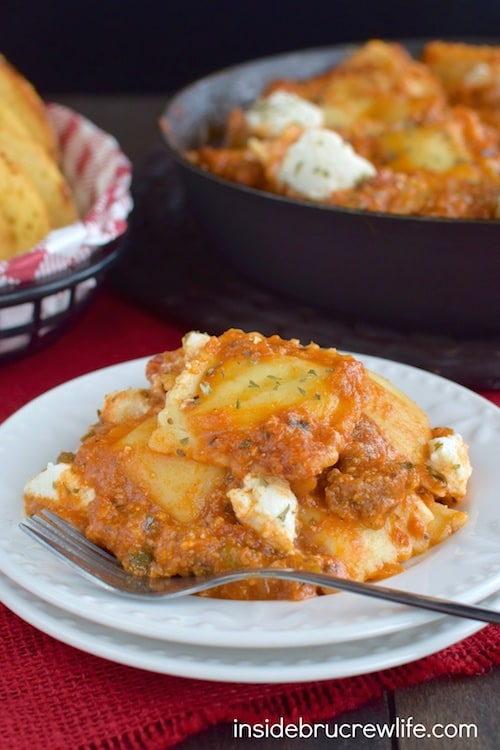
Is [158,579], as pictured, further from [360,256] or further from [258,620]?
[360,256]

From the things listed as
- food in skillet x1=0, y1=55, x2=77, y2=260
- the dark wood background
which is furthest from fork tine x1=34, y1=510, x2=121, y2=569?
the dark wood background

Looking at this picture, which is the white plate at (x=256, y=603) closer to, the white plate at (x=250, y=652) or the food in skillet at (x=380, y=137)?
the white plate at (x=250, y=652)

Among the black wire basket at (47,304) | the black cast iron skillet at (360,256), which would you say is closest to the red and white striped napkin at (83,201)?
the black wire basket at (47,304)

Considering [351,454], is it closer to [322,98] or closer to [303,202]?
[303,202]

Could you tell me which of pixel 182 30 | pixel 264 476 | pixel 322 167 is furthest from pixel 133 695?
pixel 182 30

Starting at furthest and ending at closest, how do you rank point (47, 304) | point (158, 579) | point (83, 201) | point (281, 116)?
point (281, 116) → point (83, 201) → point (47, 304) → point (158, 579)

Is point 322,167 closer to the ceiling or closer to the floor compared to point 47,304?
closer to the ceiling

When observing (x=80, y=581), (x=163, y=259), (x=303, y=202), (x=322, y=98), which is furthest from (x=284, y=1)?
(x=80, y=581)
